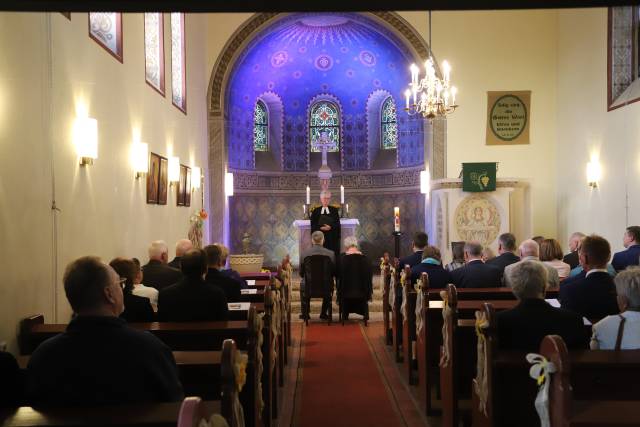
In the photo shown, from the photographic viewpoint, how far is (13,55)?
15.3 ft

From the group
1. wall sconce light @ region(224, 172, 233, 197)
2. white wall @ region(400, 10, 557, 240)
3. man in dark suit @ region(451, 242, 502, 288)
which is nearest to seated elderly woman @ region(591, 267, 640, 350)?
man in dark suit @ region(451, 242, 502, 288)

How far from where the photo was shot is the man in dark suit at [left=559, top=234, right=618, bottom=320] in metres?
4.52

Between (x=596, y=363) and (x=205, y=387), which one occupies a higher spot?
(x=596, y=363)

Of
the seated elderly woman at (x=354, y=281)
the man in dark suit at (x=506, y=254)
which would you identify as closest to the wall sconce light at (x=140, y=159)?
the seated elderly woman at (x=354, y=281)

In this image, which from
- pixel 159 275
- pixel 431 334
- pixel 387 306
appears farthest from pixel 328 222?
pixel 431 334

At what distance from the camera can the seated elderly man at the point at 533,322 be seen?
133 inches

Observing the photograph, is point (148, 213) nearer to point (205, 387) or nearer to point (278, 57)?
point (205, 387)

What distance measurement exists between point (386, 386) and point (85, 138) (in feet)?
12.4

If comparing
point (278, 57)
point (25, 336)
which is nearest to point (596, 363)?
point (25, 336)

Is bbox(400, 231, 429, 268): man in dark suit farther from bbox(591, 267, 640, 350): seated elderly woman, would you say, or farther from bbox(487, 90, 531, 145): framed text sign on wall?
bbox(487, 90, 531, 145): framed text sign on wall

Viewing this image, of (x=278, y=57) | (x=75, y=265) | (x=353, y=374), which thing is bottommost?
(x=353, y=374)

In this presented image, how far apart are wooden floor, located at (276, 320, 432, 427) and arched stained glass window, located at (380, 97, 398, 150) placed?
945 cm

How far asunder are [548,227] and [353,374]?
346 inches

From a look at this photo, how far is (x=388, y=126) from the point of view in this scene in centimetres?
1758
